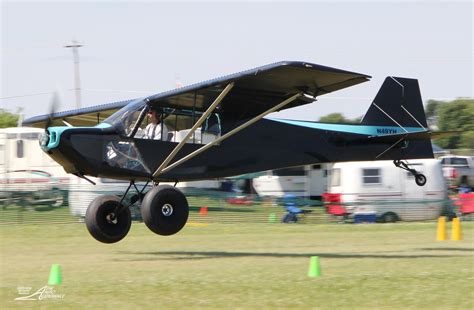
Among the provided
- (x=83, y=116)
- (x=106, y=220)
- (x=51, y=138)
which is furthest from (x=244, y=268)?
(x=83, y=116)

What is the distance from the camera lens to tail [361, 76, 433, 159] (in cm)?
1722

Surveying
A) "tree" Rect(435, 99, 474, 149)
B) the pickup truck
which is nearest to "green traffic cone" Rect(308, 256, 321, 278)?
the pickup truck

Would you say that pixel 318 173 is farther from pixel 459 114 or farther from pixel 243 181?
pixel 459 114

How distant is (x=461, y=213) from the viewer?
1015 inches

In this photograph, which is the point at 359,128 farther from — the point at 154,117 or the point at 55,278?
the point at 55,278

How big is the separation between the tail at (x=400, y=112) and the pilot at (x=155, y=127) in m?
4.90

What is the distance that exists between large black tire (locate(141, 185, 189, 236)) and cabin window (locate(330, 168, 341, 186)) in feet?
49.8

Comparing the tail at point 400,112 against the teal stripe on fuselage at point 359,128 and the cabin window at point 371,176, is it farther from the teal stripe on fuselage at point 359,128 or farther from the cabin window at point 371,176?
the cabin window at point 371,176

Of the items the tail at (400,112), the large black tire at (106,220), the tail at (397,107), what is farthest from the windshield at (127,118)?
the tail at (397,107)

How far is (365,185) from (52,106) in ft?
51.6

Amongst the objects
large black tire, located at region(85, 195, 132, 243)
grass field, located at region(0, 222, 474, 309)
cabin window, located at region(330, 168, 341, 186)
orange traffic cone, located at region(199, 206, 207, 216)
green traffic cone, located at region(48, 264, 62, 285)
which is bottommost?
grass field, located at region(0, 222, 474, 309)

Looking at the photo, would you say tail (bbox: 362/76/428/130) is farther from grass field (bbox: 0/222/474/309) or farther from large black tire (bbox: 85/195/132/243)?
large black tire (bbox: 85/195/132/243)

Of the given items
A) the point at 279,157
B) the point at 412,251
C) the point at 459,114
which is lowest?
the point at 412,251

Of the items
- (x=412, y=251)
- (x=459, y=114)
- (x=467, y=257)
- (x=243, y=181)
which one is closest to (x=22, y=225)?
(x=412, y=251)
